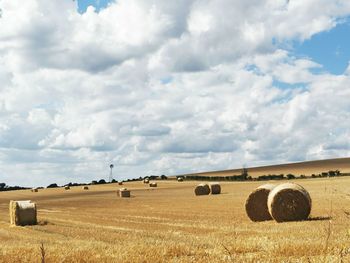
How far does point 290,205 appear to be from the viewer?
73.8ft

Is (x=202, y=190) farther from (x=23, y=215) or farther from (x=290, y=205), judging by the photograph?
(x=290, y=205)

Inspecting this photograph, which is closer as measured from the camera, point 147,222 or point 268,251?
point 268,251

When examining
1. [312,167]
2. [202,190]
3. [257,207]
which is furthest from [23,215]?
[312,167]

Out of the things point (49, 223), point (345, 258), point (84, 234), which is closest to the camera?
point (345, 258)

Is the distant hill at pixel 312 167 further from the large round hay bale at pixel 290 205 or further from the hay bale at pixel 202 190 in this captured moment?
the large round hay bale at pixel 290 205

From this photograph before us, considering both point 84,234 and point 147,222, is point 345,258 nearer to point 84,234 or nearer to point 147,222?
point 84,234

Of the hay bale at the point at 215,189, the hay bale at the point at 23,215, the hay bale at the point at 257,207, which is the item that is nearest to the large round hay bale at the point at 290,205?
the hay bale at the point at 257,207

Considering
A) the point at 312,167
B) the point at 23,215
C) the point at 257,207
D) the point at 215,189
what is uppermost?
the point at 312,167

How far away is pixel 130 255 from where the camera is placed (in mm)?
10695

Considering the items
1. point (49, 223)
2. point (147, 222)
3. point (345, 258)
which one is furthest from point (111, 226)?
point (345, 258)

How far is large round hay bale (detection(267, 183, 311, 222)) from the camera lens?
2256 cm

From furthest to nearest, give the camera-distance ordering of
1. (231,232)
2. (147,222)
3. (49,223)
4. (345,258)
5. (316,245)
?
(49,223) → (147,222) → (231,232) → (316,245) → (345,258)

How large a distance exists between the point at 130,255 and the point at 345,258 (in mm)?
3962

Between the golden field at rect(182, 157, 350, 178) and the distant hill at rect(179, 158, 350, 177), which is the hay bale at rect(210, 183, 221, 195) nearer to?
the golden field at rect(182, 157, 350, 178)
